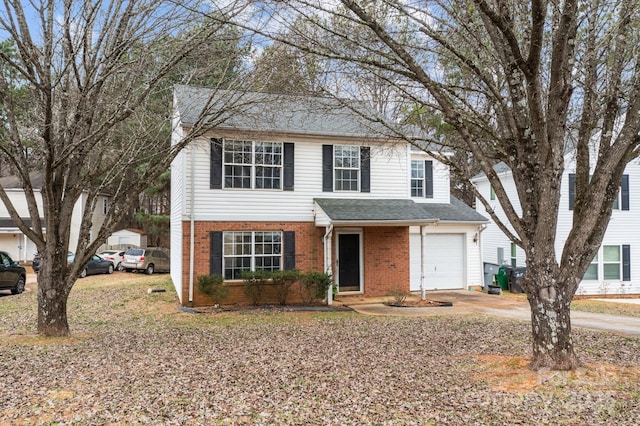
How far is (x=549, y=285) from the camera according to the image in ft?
18.7

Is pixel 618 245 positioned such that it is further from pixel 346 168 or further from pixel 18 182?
pixel 18 182

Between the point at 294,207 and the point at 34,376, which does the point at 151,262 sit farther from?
the point at 34,376

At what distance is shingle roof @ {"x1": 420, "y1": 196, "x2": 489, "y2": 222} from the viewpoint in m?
17.2

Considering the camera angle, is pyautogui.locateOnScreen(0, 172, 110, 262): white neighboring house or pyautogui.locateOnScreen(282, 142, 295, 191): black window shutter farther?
pyautogui.locateOnScreen(0, 172, 110, 262): white neighboring house

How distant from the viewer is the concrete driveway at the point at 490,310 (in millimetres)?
10711

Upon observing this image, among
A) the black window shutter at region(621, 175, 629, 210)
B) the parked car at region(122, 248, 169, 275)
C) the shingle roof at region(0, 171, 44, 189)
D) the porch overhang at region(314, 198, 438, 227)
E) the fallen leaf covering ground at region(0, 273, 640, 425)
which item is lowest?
the fallen leaf covering ground at region(0, 273, 640, 425)

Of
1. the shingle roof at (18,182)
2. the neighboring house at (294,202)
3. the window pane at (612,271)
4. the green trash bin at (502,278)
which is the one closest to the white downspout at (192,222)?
the neighboring house at (294,202)

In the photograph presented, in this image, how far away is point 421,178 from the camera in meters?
17.7

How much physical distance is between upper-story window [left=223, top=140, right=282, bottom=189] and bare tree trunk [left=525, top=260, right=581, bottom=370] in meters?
9.17

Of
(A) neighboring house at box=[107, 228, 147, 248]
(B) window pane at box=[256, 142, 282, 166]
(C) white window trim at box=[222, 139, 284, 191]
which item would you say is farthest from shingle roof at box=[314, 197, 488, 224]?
(A) neighboring house at box=[107, 228, 147, 248]

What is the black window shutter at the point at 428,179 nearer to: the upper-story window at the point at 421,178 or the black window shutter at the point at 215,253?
the upper-story window at the point at 421,178

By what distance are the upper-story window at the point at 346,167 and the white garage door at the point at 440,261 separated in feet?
12.4

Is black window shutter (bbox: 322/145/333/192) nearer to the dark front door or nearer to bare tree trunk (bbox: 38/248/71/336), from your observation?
the dark front door

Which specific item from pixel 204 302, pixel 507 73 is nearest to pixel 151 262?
pixel 204 302
